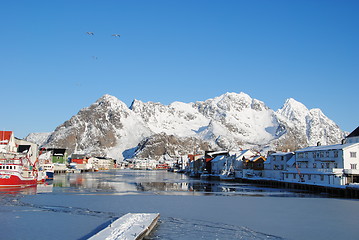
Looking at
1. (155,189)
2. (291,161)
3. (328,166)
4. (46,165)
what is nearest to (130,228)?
(155,189)

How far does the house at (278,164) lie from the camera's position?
338 feet

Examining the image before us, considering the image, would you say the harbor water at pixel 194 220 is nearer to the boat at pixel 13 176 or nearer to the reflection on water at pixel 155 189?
the reflection on water at pixel 155 189

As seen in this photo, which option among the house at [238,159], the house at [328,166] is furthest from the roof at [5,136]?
the house at [328,166]

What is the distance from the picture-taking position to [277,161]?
110750 mm

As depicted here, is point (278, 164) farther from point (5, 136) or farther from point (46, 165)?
point (46, 165)

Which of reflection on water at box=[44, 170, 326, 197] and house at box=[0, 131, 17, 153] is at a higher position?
house at box=[0, 131, 17, 153]

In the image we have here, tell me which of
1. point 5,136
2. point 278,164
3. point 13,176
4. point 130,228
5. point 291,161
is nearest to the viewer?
point 130,228

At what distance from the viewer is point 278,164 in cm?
10988

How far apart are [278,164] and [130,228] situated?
292ft

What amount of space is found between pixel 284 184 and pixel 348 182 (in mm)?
19839

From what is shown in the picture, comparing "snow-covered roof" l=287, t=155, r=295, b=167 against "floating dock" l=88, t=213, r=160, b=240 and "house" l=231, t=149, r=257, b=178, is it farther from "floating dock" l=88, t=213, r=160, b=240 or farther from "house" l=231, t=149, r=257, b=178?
"floating dock" l=88, t=213, r=160, b=240

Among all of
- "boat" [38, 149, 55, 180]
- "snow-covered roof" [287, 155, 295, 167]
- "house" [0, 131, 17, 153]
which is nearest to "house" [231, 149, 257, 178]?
"snow-covered roof" [287, 155, 295, 167]

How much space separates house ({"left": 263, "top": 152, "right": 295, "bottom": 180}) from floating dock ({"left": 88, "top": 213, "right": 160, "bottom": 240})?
73335mm

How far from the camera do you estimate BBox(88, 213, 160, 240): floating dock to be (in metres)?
24.5
